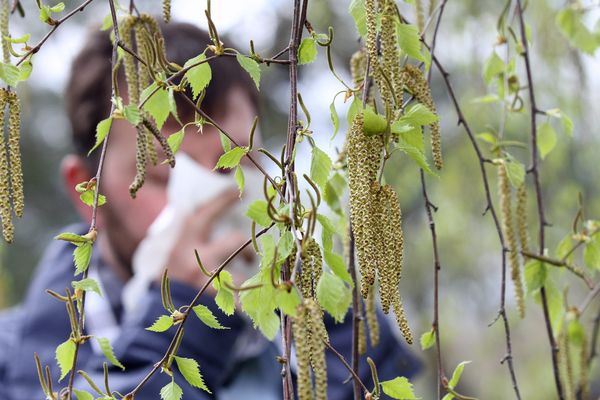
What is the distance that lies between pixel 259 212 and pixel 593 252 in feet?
1.45

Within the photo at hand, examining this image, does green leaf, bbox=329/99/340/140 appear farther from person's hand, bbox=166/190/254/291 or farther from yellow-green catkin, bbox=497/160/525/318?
person's hand, bbox=166/190/254/291

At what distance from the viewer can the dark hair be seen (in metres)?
1.67

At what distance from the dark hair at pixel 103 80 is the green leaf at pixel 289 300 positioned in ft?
4.18

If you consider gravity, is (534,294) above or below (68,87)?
above

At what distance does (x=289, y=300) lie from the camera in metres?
0.37

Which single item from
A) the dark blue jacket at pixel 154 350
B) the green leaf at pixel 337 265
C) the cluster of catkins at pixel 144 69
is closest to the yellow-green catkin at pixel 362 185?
the green leaf at pixel 337 265

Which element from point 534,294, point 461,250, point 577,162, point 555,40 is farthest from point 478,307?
point 534,294

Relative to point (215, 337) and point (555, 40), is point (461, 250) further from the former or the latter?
point (215, 337)

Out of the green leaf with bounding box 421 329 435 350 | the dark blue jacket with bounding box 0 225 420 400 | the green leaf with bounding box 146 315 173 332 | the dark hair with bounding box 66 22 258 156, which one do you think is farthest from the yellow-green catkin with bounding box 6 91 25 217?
the dark hair with bounding box 66 22 258 156

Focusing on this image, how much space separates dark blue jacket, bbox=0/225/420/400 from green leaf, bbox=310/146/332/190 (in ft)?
2.96

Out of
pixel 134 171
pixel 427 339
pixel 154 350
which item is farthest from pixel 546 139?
pixel 134 171

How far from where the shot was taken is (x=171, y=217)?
1.59m

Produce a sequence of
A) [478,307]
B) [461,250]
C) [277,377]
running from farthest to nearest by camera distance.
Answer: [478,307] → [461,250] → [277,377]

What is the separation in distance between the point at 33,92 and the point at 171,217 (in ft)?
17.6
